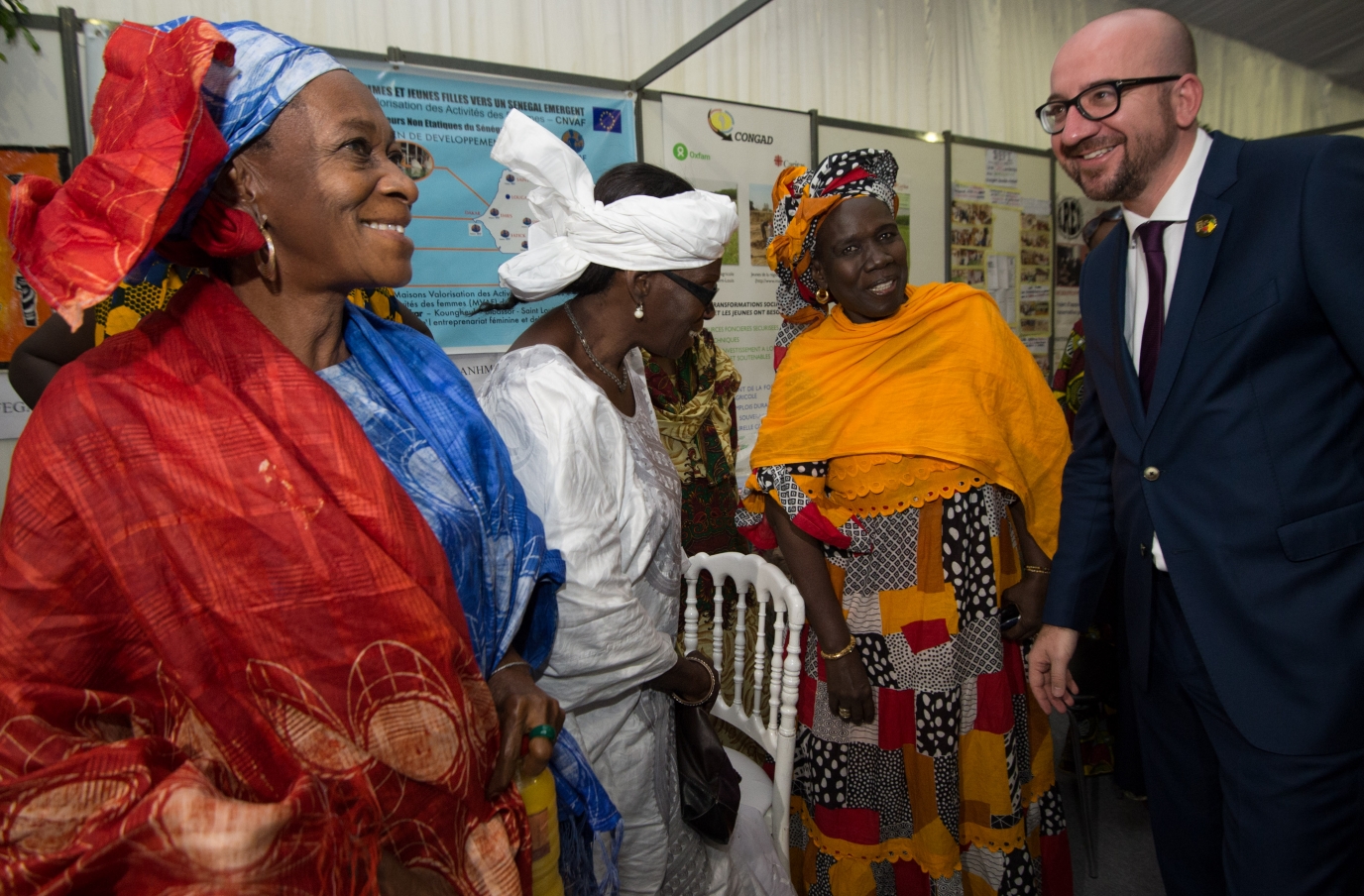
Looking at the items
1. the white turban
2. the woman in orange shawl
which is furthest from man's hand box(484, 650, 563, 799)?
the woman in orange shawl

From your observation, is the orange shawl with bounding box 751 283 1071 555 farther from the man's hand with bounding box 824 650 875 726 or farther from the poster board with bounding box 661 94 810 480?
the poster board with bounding box 661 94 810 480

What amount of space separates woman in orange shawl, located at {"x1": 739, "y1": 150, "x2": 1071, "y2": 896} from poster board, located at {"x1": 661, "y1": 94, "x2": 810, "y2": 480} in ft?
4.77

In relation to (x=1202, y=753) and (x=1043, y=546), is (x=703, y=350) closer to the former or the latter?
(x=1043, y=546)

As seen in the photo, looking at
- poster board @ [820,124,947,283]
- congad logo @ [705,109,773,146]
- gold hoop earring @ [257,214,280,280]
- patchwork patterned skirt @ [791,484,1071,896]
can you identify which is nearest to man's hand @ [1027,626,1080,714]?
patchwork patterned skirt @ [791,484,1071,896]

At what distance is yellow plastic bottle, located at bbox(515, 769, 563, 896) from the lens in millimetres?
1032

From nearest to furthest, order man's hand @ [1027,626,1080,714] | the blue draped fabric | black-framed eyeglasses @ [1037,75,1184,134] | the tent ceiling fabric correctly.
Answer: the blue draped fabric < black-framed eyeglasses @ [1037,75,1184,134] < man's hand @ [1027,626,1080,714] < the tent ceiling fabric

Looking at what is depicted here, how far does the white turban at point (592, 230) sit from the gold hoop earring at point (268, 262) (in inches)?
21.0

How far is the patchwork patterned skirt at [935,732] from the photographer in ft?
6.14

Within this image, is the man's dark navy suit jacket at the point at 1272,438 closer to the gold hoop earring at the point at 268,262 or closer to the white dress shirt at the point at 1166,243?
the white dress shirt at the point at 1166,243

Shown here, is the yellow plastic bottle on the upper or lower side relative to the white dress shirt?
lower

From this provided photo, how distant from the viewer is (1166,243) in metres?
1.50

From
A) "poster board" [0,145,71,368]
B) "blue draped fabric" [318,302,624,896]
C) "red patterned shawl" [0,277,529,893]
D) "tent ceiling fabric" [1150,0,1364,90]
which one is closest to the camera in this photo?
"red patterned shawl" [0,277,529,893]

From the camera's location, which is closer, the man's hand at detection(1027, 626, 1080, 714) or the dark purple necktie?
the dark purple necktie

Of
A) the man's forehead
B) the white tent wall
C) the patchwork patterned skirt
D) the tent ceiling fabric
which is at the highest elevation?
the tent ceiling fabric
